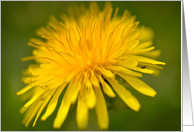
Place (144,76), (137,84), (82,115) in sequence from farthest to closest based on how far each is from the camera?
(144,76), (137,84), (82,115)

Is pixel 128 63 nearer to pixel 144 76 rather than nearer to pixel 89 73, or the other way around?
pixel 89 73

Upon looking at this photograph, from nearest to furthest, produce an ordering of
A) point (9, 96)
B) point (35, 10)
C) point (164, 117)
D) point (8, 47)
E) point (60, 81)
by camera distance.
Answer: point (60, 81), point (164, 117), point (9, 96), point (8, 47), point (35, 10)

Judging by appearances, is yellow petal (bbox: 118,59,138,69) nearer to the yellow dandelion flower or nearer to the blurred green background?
the yellow dandelion flower

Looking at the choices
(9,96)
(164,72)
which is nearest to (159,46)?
(164,72)

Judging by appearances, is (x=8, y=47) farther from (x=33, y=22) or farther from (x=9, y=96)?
(x=9, y=96)

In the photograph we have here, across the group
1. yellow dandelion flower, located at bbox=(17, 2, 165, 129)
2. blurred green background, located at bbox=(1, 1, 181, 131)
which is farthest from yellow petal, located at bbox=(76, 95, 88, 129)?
blurred green background, located at bbox=(1, 1, 181, 131)

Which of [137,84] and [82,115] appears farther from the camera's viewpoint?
[137,84]

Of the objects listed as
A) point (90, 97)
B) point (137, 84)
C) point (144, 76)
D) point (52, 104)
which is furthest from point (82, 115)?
point (144, 76)
